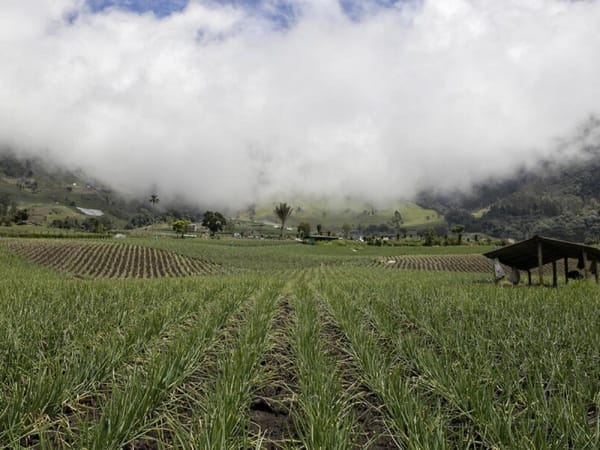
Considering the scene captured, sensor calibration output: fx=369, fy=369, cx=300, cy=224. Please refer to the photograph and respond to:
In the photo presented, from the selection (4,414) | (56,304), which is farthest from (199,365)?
(56,304)

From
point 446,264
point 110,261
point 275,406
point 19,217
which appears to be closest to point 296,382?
point 275,406

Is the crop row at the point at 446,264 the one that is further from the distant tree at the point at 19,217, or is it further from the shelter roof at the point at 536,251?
the distant tree at the point at 19,217

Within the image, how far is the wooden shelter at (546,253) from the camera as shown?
17469 millimetres

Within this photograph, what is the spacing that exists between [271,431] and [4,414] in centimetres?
221

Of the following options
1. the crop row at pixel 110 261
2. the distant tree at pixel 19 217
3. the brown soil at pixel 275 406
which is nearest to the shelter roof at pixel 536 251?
the brown soil at pixel 275 406

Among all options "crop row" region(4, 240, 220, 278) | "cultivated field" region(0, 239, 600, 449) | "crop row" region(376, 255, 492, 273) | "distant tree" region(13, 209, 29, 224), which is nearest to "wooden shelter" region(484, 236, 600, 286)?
"cultivated field" region(0, 239, 600, 449)

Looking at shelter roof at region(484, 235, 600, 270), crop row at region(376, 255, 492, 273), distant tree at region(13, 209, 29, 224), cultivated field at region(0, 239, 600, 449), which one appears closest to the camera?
cultivated field at region(0, 239, 600, 449)

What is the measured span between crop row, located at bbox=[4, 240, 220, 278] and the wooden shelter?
26.2 m

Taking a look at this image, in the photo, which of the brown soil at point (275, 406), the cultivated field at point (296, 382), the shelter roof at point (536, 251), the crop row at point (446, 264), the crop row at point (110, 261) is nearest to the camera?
the cultivated field at point (296, 382)

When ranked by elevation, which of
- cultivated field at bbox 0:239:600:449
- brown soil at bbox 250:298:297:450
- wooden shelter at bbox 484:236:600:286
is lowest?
brown soil at bbox 250:298:297:450

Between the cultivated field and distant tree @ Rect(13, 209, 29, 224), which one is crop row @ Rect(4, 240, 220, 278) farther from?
distant tree @ Rect(13, 209, 29, 224)

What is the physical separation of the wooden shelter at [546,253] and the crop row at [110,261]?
1031 inches

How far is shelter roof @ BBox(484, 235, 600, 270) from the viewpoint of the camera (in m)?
17.4

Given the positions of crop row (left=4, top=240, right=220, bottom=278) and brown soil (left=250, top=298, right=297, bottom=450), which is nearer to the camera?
brown soil (left=250, top=298, right=297, bottom=450)
